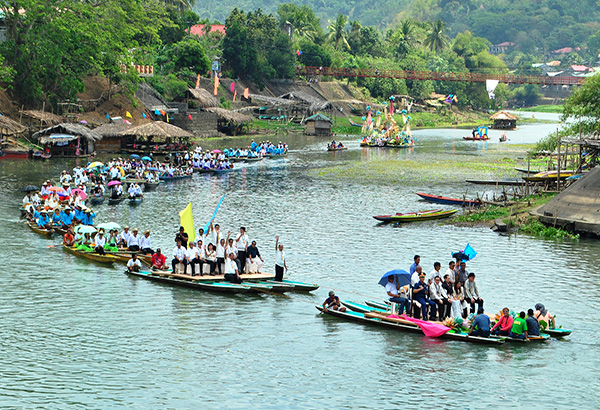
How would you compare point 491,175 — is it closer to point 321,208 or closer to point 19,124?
point 321,208

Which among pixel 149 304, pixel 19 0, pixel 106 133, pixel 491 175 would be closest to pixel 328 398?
pixel 149 304

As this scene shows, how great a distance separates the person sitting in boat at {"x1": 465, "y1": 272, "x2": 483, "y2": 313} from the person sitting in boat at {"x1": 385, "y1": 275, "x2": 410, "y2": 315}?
6.80 ft

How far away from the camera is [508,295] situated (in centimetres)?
3039

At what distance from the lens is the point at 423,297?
83.5ft

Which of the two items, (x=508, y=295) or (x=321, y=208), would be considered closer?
(x=508, y=295)

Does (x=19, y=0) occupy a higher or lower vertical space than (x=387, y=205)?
higher

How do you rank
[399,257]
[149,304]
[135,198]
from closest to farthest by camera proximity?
[149,304] → [399,257] → [135,198]

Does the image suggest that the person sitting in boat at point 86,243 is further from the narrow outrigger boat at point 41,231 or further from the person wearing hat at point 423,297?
the person wearing hat at point 423,297

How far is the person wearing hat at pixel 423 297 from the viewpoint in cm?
2533

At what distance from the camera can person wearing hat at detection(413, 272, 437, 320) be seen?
25.3m

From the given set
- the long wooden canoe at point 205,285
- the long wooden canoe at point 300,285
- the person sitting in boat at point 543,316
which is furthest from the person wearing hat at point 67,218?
the person sitting in boat at point 543,316

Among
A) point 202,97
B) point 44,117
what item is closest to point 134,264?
point 44,117

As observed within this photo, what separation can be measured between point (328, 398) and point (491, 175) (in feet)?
164

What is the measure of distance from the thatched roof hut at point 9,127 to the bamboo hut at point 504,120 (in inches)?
3686
